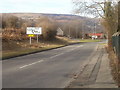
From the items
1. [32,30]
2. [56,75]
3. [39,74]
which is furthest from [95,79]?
[32,30]

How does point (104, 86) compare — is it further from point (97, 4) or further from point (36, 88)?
point (97, 4)

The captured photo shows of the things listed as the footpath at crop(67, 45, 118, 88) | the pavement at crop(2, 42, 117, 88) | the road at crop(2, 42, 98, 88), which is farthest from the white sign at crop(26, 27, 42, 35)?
the footpath at crop(67, 45, 118, 88)

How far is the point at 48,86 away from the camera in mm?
10211

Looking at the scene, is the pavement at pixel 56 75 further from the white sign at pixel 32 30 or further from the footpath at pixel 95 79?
the white sign at pixel 32 30

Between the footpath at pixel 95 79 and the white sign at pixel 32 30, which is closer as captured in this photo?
the footpath at pixel 95 79

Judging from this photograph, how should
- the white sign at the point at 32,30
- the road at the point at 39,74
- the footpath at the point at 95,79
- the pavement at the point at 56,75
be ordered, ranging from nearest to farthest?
the footpath at the point at 95,79
the pavement at the point at 56,75
the road at the point at 39,74
the white sign at the point at 32,30

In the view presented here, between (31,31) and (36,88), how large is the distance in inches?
2121

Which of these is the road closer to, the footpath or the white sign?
the footpath

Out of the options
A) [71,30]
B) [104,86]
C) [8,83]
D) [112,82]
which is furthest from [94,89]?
[71,30]

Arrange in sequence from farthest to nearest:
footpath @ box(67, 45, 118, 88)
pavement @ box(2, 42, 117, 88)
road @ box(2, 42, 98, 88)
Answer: road @ box(2, 42, 98, 88)
pavement @ box(2, 42, 117, 88)
footpath @ box(67, 45, 118, 88)

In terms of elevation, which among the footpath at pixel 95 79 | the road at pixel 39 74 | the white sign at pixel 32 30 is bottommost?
the road at pixel 39 74

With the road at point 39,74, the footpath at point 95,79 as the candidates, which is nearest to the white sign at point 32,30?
the road at point 39,74

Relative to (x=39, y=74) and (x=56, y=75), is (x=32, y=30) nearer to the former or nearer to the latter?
(x=39, y=74)

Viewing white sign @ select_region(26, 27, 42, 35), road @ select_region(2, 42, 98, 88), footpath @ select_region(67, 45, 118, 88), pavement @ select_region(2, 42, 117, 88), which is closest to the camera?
footpath @ select_region(67, 45, 118, 88)
